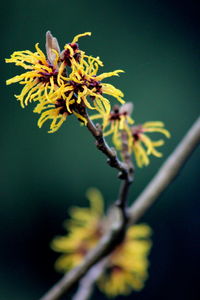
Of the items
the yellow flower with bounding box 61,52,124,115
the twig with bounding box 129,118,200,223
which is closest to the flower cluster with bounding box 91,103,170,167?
the twig with bounding box 129,118,200,223

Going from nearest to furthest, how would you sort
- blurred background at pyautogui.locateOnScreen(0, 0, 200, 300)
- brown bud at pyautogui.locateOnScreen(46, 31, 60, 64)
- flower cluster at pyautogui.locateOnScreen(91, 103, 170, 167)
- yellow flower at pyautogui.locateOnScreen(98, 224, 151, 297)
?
brown bud at pyautogui.locateOnScreen(46, 31, 60, 64), flower cluster at pyautogui.locateOnScreen(91, 103, 170, 167), yellow flower at pyautogui.locateOnScreen(98, 224, 151, 297), blurred background at pyautogui.locateOnScreen(0, 0, 200, 300)

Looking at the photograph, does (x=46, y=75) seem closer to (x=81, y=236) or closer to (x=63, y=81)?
(x=63, y=81)

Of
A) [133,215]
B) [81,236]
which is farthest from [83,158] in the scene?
[133,215]

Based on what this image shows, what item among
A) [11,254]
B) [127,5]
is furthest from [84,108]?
[127,5]

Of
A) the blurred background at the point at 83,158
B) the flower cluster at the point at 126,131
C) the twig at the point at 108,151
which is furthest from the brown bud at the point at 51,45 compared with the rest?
the blurred background at the point at 83,158

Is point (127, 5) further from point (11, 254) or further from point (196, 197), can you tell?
point (11, 254)

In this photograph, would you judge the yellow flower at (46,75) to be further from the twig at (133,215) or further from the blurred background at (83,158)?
the blurred background at (83,158)

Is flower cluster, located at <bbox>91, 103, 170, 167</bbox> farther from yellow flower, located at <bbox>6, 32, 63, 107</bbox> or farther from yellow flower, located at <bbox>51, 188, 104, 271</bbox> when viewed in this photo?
yellow flower, located at <bbox>51, 188, 104, 271</bbox>
